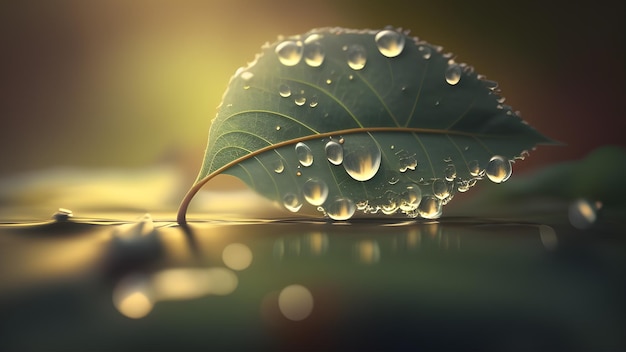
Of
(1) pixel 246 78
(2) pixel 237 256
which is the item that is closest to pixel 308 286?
(2) pixel 237 256

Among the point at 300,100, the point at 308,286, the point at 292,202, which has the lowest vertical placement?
the point at 308,286

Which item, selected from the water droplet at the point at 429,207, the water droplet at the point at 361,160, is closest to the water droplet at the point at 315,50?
the water droplet at the point at 361,160

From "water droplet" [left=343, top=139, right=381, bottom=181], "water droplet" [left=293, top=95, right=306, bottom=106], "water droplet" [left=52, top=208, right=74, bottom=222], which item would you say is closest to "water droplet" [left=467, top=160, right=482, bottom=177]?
"water droplet" [left=343, top=139, right=381, bottom=181]

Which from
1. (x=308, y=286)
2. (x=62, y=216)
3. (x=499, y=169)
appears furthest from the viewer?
(x=62, y=216)

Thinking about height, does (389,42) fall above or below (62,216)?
above

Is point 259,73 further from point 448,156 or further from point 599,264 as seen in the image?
point 599,264

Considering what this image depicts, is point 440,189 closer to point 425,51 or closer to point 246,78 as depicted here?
point 425,51
